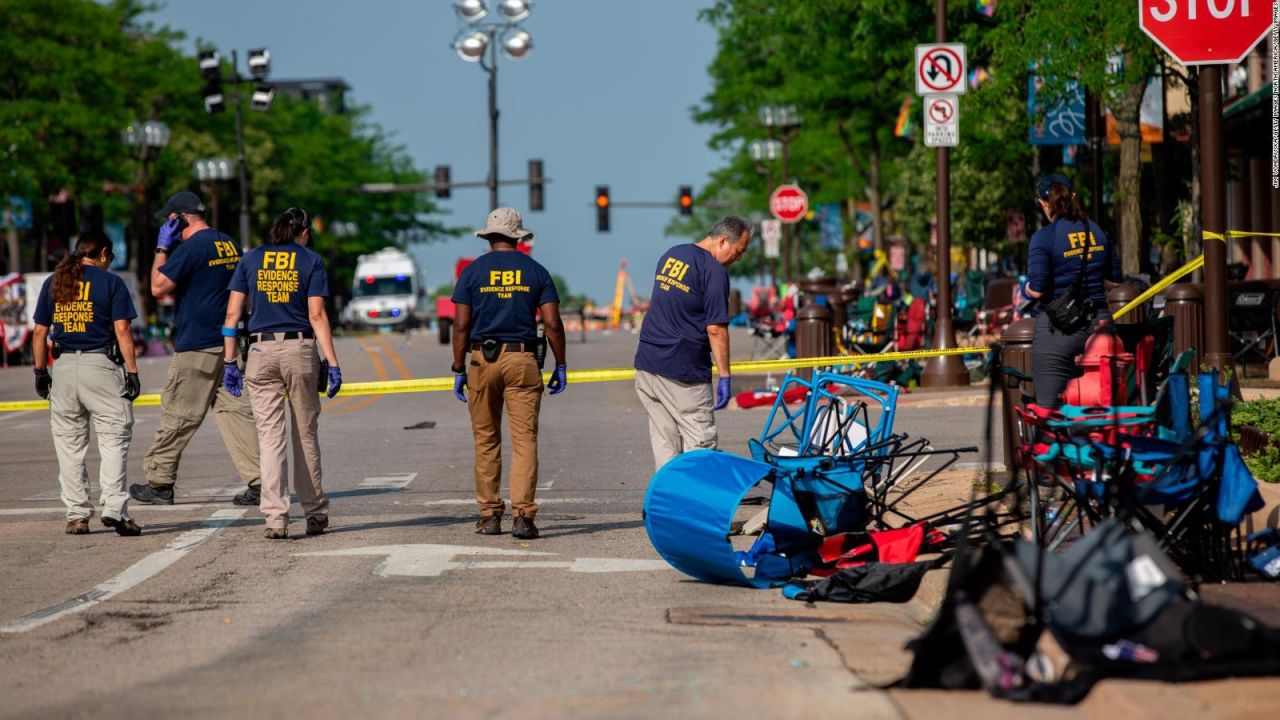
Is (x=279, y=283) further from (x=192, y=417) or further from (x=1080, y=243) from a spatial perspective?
(x=1080, y=243)

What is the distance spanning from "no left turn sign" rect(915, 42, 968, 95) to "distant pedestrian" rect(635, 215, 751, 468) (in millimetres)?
11175

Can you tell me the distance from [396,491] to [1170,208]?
23.3 meters

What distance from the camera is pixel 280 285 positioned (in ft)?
35.0

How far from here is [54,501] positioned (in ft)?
42.0

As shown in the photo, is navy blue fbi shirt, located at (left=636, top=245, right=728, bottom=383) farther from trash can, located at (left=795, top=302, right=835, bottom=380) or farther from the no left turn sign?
the no left turn sign

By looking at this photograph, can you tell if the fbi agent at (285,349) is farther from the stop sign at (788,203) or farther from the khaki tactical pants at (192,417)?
the stop sign at (788,203)

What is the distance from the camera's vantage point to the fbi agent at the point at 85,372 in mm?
10969

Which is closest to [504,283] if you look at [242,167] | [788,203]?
[788,203]

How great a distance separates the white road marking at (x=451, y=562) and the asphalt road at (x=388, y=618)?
2cm

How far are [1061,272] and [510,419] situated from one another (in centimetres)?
323

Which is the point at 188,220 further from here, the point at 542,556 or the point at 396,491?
the point at 542,556

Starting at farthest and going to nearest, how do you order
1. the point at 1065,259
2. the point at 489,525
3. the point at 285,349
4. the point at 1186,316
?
the point at 1186,316, the point at 285,349, the point at 489,525, the point at 1065,259

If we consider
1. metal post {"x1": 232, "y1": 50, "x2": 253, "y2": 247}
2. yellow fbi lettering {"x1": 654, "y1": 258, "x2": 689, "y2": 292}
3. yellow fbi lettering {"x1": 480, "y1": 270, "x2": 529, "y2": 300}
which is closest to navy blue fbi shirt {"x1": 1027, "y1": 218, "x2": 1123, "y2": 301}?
yellow fbi lettering {"x1": 654, "y1": 258, "x2": 689, "y2": 292}

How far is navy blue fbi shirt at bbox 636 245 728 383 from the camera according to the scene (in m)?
10.0
